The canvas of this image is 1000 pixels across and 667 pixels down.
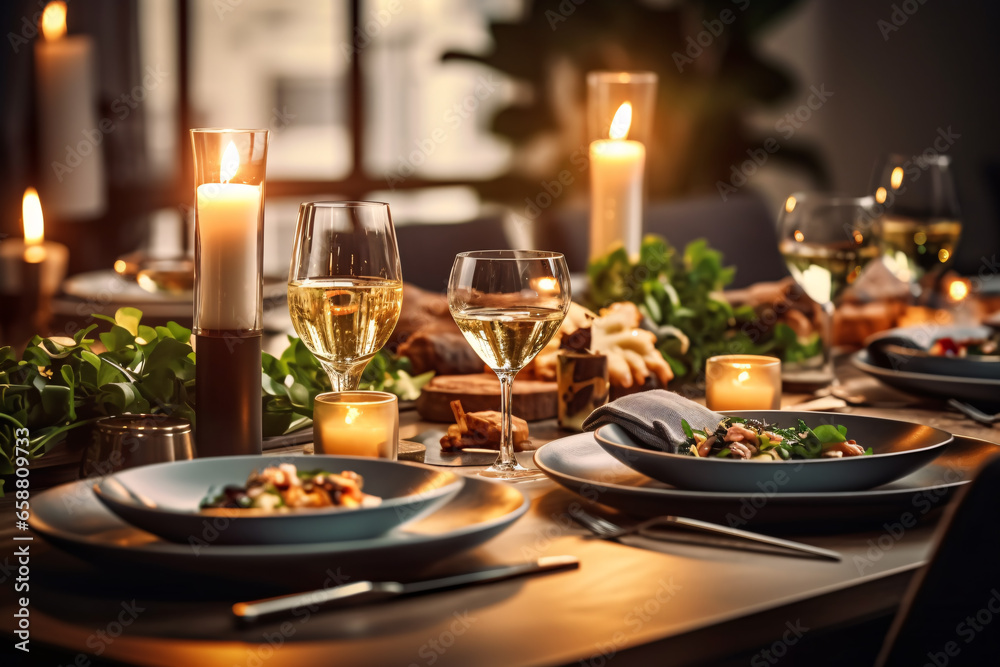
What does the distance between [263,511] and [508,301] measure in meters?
0.39

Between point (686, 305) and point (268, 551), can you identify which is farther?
point (686, 305)

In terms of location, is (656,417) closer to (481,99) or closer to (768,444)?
(768,444)

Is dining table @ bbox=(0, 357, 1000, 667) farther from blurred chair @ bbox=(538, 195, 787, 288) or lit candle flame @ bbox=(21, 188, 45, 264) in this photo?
blurred chair @ bbox=(538, 195, 787, 288)

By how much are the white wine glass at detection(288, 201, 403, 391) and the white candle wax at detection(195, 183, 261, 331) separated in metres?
0.09

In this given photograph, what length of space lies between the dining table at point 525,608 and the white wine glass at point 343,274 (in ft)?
1.05

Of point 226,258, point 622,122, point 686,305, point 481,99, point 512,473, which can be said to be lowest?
point 512,473

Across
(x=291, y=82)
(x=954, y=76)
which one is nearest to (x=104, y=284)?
(x=291, y=82)

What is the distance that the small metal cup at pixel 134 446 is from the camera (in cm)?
91

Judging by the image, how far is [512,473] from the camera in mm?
1081

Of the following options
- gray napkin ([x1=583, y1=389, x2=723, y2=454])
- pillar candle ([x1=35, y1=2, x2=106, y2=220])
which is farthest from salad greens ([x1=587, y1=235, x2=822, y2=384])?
pillar candle ([x1=35, y1=2, x2=106, y2=220])

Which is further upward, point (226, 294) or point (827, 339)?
point (226, 294)

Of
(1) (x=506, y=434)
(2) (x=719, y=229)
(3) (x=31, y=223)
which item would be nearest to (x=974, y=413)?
(1) (x=506, y=434)

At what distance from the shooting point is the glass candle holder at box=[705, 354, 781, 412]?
1.30 meters

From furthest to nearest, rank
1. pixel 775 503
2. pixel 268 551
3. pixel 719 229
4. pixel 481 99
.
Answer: pixel 481 99, pixel 719 229, pixel 775 503, pixel 268 551
